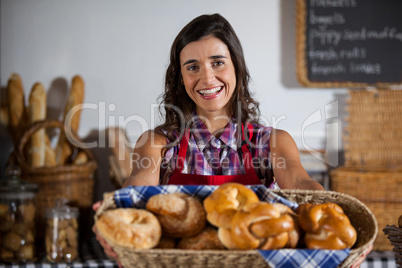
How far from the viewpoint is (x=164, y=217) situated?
2.32ft

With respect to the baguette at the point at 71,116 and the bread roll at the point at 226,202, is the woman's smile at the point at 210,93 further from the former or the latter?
the baguette at the point at 71,116

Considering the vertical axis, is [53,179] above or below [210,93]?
below

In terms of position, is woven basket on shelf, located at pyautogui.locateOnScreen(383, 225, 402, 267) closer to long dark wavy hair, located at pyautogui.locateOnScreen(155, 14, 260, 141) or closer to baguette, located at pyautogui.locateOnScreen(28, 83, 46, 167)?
long dark wavy hair, located at pyautogui.locateOnScreen(155, 14, 260, 141)

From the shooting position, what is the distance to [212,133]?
54.4 inches

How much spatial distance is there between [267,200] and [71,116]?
172 centimetres

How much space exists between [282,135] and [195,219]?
71cm

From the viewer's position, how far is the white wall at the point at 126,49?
238 centimetres

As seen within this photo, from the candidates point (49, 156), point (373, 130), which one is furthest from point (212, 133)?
point (373, 130)

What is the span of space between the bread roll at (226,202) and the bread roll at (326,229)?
0.09m

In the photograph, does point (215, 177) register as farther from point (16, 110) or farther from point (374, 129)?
point (374, 129)

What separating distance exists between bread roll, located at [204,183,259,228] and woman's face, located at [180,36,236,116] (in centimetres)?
59

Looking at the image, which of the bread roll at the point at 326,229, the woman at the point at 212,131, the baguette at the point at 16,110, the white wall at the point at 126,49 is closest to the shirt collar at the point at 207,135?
the woman at the point at 212,131

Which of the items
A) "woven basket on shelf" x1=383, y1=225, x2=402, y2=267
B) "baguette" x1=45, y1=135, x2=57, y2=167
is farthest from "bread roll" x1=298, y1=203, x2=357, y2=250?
"baguette" x1=45, y1=135, x2=57, y2=167

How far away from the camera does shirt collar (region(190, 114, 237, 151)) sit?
4.44 feet
